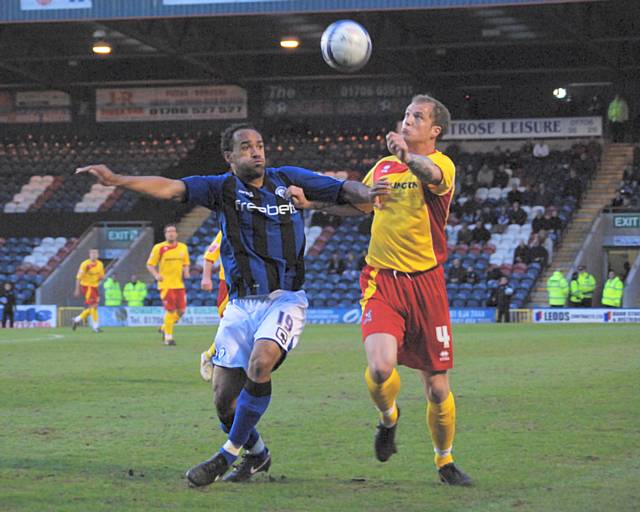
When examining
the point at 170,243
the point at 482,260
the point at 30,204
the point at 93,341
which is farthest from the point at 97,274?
the point at 30,204

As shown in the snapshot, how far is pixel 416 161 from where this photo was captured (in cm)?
718

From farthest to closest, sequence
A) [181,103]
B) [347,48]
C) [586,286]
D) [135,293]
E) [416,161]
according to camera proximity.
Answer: [181,103] → [135,293] → [586,286] → [347,48] → [416,161]

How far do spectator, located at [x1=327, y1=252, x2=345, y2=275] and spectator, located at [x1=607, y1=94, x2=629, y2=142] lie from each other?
36.5ft

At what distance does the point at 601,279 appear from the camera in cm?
3781

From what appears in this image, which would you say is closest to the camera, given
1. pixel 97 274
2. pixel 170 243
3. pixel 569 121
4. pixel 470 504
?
pixel 470 504

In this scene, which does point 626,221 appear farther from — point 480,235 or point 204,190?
point 204,190

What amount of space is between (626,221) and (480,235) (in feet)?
14.5

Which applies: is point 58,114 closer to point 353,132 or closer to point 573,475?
point 353,132

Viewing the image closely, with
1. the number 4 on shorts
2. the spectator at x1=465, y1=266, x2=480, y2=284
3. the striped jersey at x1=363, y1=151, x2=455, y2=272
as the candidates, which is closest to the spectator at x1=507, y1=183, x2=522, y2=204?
the spectator at x1=465, y1=266, x2=480, y2=284

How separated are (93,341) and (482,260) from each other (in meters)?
15.1

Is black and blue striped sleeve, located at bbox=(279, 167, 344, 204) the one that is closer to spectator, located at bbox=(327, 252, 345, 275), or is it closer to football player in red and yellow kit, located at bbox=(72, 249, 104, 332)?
football player in red and yellow kit, located at bbox=(72, 249, 104, 332)

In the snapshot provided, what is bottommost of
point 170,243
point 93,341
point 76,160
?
point 93,341

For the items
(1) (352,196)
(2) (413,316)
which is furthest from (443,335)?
(1) (352,196)

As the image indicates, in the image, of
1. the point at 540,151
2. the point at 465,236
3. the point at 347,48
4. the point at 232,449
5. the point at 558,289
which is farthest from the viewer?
the point at 540,151
